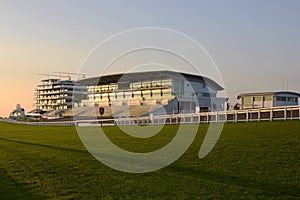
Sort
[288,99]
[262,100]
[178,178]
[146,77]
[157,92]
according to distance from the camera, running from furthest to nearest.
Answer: [146,77] < [157,92] < [288,99] < [262,100] < [178,178]

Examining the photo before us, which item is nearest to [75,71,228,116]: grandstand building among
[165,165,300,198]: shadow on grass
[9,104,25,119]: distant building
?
[9,104,25,119]: distant building

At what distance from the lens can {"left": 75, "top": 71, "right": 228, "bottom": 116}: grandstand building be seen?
91.3 m

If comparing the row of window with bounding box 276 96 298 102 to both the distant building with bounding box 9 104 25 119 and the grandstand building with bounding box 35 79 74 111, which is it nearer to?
the grandstand building with bounding box 35 79 74 111

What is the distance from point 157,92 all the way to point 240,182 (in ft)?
293

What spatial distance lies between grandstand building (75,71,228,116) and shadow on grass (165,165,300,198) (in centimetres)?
7262

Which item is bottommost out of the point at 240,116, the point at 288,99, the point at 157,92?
the point at 240,116

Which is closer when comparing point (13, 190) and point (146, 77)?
A: point (13, 190)

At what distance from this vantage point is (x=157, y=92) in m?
99.1

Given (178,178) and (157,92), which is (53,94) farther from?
(178,178)

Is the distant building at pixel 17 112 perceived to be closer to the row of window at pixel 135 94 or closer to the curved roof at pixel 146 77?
the curved roof at pixel 146 77

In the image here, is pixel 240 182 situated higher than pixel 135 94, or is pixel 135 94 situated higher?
pixel 135 94

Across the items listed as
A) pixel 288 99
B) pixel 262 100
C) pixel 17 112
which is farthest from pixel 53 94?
pixel 262 100

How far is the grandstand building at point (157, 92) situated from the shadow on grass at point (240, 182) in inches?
2859

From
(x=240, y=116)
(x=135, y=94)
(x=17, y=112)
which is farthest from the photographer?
(x=17, y=112)
